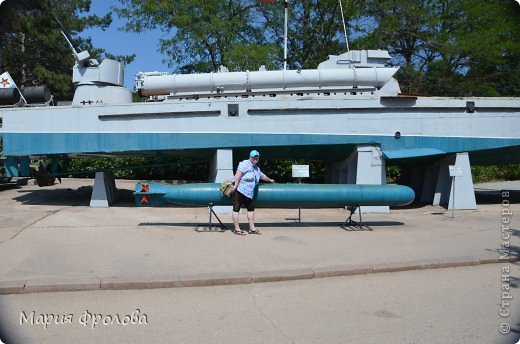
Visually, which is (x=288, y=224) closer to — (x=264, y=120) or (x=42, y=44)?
(x=264, y=120)

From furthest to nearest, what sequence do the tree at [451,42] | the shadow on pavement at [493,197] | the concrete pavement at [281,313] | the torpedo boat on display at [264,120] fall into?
the tree at [451,42]
the shadow on pavement at [493,197]
the torpedo boat on display at [264,120]
the concrete pavement at [281,313]

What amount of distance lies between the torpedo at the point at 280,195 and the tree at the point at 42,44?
1566 centimetres

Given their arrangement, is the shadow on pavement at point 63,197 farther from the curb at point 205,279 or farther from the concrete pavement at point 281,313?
the concrete pavement at point 281,313

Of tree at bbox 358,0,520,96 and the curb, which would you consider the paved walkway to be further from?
tree at bbox 358,0,520,96

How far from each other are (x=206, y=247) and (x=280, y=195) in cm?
274

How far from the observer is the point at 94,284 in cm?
577

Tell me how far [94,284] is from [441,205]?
1211 cm

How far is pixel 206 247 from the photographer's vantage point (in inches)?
319

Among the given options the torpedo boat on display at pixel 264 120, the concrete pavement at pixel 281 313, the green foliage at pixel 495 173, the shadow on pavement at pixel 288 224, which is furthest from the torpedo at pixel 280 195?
the green foliage at pixel 495 173

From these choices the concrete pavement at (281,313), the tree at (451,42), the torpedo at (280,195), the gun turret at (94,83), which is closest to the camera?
the concrete pavement at (281,313)

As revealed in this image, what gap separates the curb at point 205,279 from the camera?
568cm

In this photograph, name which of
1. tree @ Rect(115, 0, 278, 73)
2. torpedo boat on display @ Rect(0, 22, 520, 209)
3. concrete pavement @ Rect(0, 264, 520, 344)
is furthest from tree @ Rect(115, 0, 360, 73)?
concrete pavement @ Rect(0, 264, 520, 344)

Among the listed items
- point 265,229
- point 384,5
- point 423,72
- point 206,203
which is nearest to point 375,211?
point 265,229

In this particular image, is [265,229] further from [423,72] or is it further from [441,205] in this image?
[423,72]
